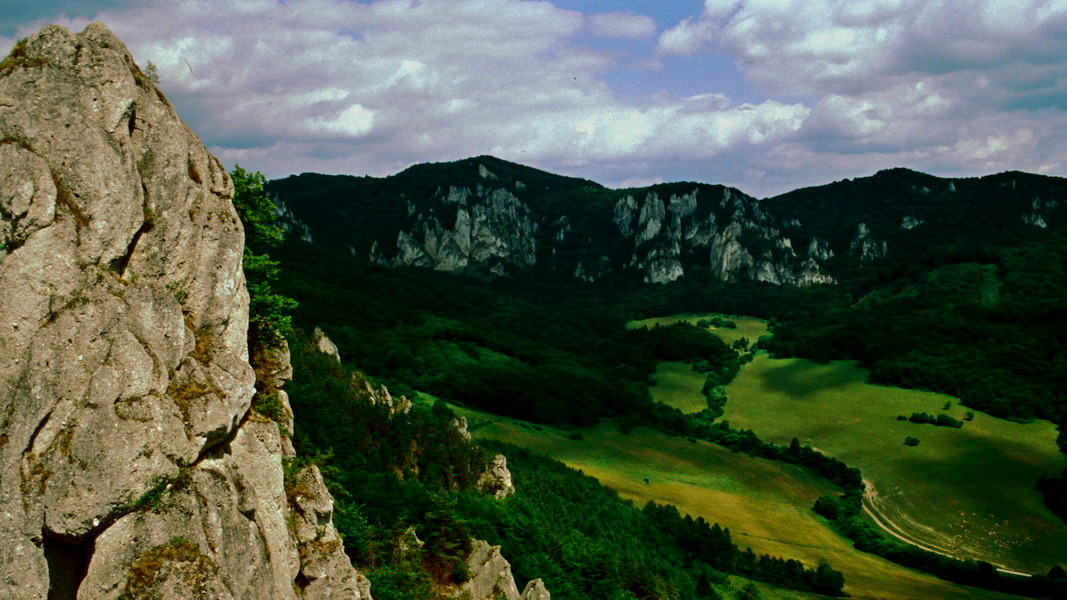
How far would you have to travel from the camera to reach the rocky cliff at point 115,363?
17.0m

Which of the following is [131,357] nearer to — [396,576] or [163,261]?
[163,261]

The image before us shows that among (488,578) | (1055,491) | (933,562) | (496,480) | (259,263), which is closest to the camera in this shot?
(259,263)

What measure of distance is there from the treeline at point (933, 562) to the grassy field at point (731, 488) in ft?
9.13

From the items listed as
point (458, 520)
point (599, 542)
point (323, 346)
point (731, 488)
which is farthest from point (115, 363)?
point (731, 488)

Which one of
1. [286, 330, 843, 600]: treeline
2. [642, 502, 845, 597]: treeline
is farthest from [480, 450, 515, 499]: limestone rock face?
[642, 502, 845, 597]: treeline

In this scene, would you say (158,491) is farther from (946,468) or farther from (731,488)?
(946,468)

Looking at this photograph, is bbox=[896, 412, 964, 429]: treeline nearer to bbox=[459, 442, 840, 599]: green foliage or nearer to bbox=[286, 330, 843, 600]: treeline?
bbox=[459, 442, 840, 599]: green foliage

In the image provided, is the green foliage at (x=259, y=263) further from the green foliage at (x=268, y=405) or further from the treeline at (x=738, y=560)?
the treeline at (x=738, y=560)

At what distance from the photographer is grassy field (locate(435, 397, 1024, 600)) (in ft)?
338

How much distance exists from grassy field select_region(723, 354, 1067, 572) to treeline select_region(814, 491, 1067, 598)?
574cm

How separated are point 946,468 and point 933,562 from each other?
4206 cm

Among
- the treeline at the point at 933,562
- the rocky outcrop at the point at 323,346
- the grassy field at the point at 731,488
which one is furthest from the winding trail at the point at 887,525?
the rocky outcrop at the point at 323,346

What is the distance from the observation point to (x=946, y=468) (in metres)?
146

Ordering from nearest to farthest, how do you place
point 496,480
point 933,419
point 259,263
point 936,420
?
point 259,263
point 496,480
point 936,420
point 933,419
